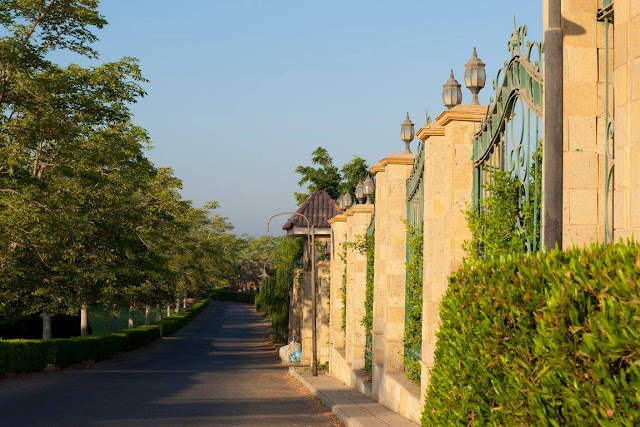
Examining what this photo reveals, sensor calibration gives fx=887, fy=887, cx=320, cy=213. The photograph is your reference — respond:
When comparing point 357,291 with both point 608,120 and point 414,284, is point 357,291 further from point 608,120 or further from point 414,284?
point 608,120

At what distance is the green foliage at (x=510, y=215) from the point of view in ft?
26.2

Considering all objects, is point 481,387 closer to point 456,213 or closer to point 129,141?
point 456,213

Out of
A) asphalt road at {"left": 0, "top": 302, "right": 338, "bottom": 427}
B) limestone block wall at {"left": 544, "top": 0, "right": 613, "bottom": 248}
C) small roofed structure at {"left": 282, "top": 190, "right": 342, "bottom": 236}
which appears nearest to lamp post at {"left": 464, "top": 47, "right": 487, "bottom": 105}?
limestone block wall at {"left": 544, "top": 0, "right": 613, "bottom": 248}

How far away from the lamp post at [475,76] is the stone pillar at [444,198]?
0.95 feet

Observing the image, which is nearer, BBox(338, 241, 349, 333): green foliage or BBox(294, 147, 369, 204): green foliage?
BBox(338, 241, 349, 333): green foliage

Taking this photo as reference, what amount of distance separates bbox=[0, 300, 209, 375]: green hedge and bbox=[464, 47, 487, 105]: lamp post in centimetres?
1905

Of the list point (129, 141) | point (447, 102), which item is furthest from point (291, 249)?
point (447, 102)

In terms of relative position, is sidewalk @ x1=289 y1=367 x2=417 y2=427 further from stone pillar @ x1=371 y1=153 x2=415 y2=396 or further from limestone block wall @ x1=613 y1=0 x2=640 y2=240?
limestone block wall @ x1=613 y1=0 x2=640 y2=240

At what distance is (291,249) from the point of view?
46406mm

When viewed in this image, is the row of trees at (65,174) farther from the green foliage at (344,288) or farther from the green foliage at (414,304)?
the green foliage at (414,304)

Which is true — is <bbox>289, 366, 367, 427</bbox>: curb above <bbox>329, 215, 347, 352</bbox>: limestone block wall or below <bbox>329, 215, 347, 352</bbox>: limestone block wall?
below

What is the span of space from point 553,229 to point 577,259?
6.17 feet

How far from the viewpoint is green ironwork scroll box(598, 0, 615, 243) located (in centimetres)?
678

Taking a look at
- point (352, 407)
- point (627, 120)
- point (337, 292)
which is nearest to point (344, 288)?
point (337, 292)
